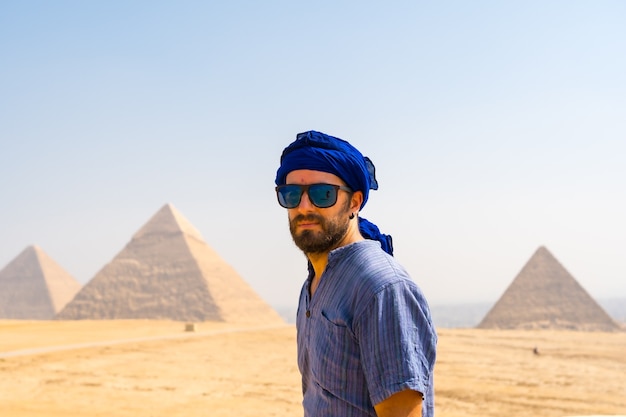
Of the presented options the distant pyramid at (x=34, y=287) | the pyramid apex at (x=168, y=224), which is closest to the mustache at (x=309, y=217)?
the pyramid apex at (x=168, y=224)

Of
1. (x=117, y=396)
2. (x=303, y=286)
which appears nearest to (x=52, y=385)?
(x=117, y=396)

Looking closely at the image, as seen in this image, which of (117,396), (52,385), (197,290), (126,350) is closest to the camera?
(117,396)

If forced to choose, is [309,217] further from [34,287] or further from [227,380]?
[34,287]

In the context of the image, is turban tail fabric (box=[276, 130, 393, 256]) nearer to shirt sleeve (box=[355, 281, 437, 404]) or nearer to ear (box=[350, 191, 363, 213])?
ear (box=[350, 191, 363, 213])

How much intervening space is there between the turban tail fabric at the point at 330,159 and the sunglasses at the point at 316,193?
0.04 metres

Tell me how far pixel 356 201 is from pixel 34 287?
7397cm

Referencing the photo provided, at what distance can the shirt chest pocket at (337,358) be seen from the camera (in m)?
1.48

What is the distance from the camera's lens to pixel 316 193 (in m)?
1.69

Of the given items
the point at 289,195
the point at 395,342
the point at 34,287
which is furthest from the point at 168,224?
the point at 395,342

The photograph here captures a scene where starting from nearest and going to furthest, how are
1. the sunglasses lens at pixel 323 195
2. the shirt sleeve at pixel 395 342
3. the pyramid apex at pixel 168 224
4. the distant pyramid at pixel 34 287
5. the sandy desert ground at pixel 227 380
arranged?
1. the shirt sleeve at pixel 395 342
2. the sunglasses lens at pixel 323 195
3. the sandy desert ground at pixel 227 380
4. the pyramid apex at pixel 168 224
5. the distant pyramid at pixel 34 287

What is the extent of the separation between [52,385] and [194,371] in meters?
3.65

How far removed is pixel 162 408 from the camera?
9.14m

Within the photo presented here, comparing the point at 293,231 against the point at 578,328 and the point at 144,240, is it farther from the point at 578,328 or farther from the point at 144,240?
the point at 144,240

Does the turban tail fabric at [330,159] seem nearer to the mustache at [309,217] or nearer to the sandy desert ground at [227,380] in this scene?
the mustache at [309,217]
